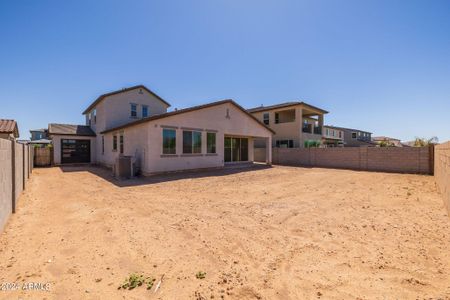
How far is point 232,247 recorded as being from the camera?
4297 millimetres

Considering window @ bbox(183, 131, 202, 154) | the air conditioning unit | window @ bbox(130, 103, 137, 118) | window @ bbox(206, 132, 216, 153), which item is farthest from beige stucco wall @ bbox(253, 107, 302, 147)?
the air conditioning unit

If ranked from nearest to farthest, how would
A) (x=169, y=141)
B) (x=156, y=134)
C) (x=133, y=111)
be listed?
(x=156, y=134)
(x=169, y=141)
(x=133, y=111)

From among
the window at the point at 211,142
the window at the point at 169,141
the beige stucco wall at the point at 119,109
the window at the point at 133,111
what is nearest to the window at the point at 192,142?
the window at the point at 211,142

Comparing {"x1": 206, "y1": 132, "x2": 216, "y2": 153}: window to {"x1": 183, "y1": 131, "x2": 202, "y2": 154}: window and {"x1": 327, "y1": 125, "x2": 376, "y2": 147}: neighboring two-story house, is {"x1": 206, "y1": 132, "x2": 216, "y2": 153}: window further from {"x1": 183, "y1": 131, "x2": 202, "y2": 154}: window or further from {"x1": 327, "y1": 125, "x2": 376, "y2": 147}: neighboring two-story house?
{"x1": 327, "y1": 125, "x2": 376, "y2": 147}: neighboring two-story house

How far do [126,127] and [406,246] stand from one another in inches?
622

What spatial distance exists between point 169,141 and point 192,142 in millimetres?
1802

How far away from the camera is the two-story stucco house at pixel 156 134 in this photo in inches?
550

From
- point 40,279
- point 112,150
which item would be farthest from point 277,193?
point 112,150

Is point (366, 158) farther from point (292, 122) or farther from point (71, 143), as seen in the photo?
point (71, 143)

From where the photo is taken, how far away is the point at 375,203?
7.64 meters

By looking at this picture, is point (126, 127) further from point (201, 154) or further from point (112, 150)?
point (201, 154)

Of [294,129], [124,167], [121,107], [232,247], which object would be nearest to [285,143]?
[294,129]

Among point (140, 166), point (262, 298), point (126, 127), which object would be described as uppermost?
point (126, 127)

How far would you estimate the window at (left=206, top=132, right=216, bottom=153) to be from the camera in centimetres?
1655
